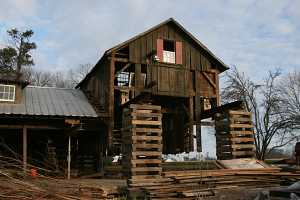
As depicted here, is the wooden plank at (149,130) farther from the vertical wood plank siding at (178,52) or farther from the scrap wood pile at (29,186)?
the vertical wood plank siding at (178,52)

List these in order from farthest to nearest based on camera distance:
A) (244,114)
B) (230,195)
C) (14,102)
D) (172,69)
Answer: (172,69), (14,102), (244,114), (230,195)

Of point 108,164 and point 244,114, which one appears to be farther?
point 108,164

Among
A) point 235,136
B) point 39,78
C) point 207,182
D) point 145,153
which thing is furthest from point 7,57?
point 207,182

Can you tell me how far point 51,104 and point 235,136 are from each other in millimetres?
12607

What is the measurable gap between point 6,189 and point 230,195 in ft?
20.5

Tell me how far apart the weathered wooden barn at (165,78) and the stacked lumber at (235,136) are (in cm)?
810

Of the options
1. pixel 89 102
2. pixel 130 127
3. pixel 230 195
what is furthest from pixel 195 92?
pixel 230 195

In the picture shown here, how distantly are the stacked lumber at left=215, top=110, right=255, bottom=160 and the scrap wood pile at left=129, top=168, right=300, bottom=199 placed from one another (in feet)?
6.63

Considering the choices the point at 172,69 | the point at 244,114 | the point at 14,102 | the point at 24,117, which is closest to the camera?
the point at 244,114

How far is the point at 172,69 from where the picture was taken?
2548cm

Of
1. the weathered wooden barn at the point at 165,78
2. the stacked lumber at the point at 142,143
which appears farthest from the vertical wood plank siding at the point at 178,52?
the stacked lumber at the point at 142,143

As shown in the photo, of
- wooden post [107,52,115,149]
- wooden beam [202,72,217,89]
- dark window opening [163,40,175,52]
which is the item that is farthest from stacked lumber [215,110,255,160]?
dark window opening [163,40,175,52]

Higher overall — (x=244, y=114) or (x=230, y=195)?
(x=244, y=114)

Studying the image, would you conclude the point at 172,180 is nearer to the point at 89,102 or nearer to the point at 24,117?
the point at 24,117
